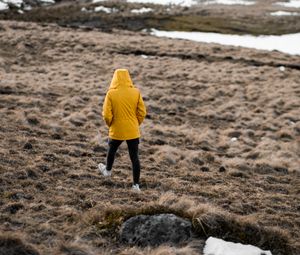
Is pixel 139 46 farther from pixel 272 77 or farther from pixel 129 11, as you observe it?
pixel 129 11

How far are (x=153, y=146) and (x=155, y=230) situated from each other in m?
7.11

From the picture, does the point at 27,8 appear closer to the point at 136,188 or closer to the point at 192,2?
the point at 192,2

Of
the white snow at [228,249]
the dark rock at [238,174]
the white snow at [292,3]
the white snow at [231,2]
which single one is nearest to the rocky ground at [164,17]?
the white snow at [292,3]

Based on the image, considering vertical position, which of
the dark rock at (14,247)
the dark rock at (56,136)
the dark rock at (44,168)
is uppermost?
the dark rock at (14,247)

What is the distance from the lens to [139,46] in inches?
1271

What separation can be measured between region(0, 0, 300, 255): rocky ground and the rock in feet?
0.60

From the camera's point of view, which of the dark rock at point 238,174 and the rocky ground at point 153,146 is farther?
the dark rock at point 238,174

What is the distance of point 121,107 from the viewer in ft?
25.8

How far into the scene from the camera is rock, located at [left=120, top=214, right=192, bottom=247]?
5.99 metres

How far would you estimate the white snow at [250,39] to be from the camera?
121 feet

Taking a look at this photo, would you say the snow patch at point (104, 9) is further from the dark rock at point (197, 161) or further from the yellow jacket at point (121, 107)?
the yellow jacket at point (121, 107)

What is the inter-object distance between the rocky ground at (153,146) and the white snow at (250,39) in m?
5.34

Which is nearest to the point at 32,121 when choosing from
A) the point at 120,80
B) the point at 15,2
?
the point at 120,80

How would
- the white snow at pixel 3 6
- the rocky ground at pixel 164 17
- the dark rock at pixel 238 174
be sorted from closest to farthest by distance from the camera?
the dark rock at pixel 238 174
the rocky ground at pixel 164 17
the white snow at pixel 3 6
